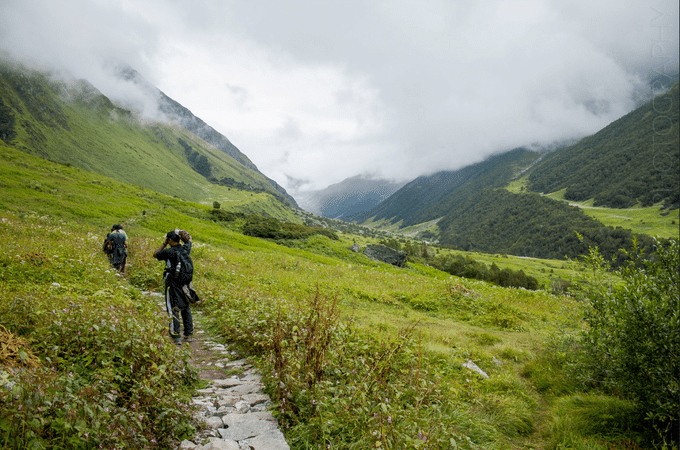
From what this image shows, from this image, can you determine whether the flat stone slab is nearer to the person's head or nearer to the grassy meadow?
the grassy meadow

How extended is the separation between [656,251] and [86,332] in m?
10.5

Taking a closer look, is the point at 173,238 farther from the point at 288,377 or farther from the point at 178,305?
the point at 288,377

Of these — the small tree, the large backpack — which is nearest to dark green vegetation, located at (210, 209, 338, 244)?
the large backpack

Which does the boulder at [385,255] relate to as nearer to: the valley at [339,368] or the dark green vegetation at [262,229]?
the dark green vegetation at [262,229]

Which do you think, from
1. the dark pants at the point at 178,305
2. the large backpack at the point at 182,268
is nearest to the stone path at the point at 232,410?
the dark pants at the point at 178,305

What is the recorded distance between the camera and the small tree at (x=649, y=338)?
4938 mm

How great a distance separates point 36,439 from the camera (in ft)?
10.2

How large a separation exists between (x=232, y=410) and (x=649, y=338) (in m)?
7.24

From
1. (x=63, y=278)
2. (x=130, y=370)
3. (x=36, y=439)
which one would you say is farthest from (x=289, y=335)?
(x=63, y=278)

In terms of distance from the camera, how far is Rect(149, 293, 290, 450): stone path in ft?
14.5

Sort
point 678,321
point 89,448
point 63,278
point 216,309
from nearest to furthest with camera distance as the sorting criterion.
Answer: point 89,448
point 678,321
point 63,278
point 216,309

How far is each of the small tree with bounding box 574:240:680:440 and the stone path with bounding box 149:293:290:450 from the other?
614 cm

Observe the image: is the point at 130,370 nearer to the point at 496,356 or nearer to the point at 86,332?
the point at 86,332

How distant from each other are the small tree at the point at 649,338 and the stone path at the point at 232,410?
6.14m
